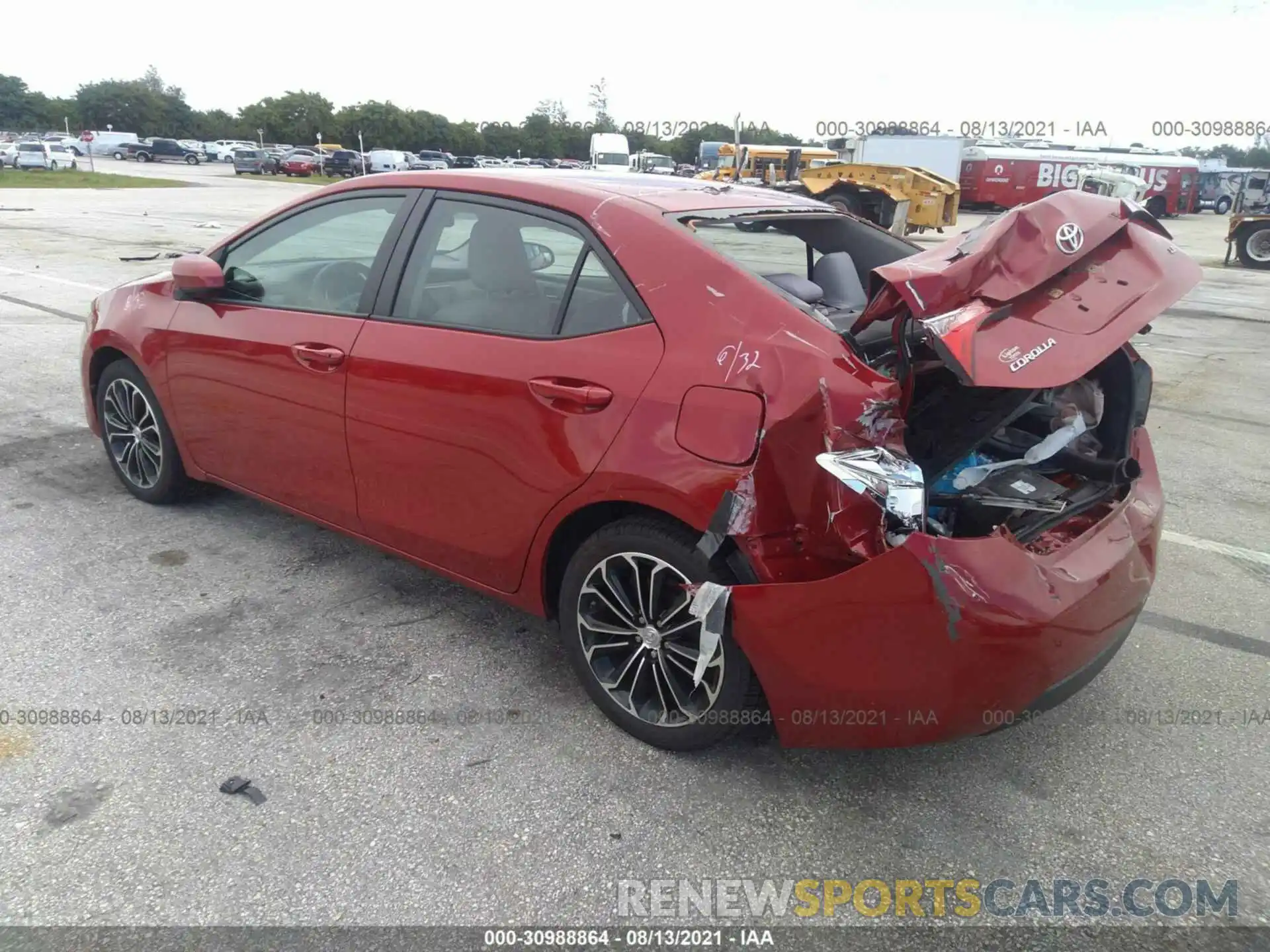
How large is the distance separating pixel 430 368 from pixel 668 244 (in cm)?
89

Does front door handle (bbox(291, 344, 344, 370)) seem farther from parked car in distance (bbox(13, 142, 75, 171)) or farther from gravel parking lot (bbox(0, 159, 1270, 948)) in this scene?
parked car in distance (bbox(13, 142, 75, 171))

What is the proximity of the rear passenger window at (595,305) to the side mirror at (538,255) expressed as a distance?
5.8 inches

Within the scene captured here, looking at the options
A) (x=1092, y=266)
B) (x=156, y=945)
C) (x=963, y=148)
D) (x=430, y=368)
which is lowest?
(x=156, y=945)

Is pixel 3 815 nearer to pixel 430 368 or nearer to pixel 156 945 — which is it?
pixel 156 945

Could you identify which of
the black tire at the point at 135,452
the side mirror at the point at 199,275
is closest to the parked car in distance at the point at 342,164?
the black tire at the point at 135,452

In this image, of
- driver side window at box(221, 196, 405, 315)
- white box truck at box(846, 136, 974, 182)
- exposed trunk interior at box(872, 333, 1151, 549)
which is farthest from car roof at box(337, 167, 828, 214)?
white box truck at box(846, 136, 974, 182)

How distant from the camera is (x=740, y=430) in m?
2.42

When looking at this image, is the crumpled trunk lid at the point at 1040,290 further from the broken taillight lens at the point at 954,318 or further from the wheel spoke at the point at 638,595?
the wheel spoke at the point at 638,595

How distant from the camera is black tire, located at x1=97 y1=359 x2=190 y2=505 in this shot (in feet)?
14.0

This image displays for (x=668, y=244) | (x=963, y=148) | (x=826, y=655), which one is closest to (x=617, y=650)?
(x=826, y=655)

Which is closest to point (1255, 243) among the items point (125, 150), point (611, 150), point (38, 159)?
point (611, 150)

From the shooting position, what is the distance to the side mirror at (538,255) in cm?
296

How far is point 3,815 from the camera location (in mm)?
2459

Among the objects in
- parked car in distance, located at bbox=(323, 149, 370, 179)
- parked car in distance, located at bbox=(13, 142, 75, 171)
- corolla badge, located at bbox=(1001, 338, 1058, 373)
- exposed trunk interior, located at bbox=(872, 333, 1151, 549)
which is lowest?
exposed trunk interior, located at bbox=(872, 333, 1151, 549)
